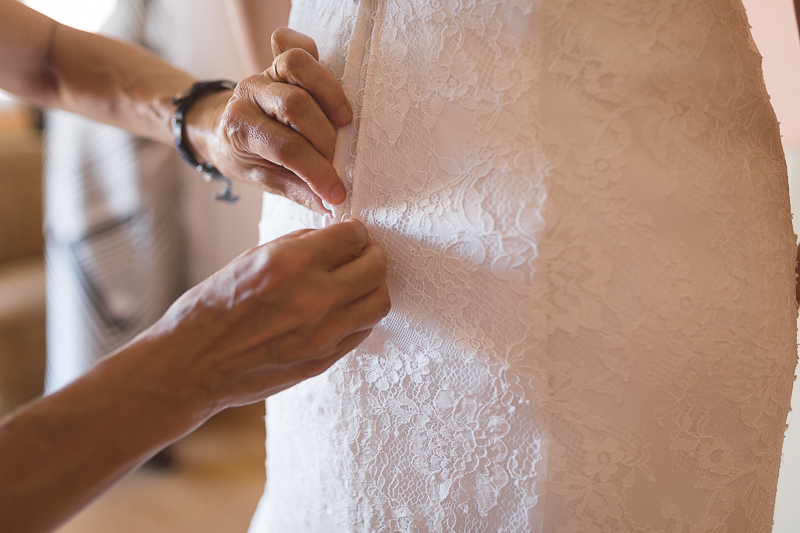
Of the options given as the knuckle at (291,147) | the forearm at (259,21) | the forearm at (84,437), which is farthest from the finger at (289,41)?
the forearm at (259,21)

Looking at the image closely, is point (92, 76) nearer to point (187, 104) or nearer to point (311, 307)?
point (187, 104)

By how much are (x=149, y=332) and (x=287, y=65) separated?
30 centimetres

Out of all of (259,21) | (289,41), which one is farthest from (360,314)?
(259,21)

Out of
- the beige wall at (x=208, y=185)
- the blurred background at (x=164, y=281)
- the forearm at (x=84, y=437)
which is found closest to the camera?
the forearm at (x=84, y=437)

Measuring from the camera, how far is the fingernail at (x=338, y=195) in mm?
553

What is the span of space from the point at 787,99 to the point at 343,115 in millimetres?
1140

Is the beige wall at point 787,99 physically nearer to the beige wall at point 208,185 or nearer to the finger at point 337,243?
the finger at point 337,243

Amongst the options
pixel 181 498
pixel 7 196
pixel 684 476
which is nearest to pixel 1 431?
pixel 684 476

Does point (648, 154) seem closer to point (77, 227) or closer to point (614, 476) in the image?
point (614, 476)

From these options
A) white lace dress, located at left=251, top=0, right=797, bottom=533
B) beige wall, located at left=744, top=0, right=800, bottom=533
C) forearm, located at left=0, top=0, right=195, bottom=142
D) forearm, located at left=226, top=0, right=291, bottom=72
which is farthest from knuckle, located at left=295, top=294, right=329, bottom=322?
beige wall, located at left=744, top=0, right=800, bottom=533

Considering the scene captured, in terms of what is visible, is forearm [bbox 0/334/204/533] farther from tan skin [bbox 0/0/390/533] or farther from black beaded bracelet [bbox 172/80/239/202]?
black beaded bracelet [bbox 172/80/239/202]

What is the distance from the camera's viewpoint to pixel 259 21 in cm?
104

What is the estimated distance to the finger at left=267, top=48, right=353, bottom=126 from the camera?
528mm

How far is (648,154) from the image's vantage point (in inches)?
19.7
